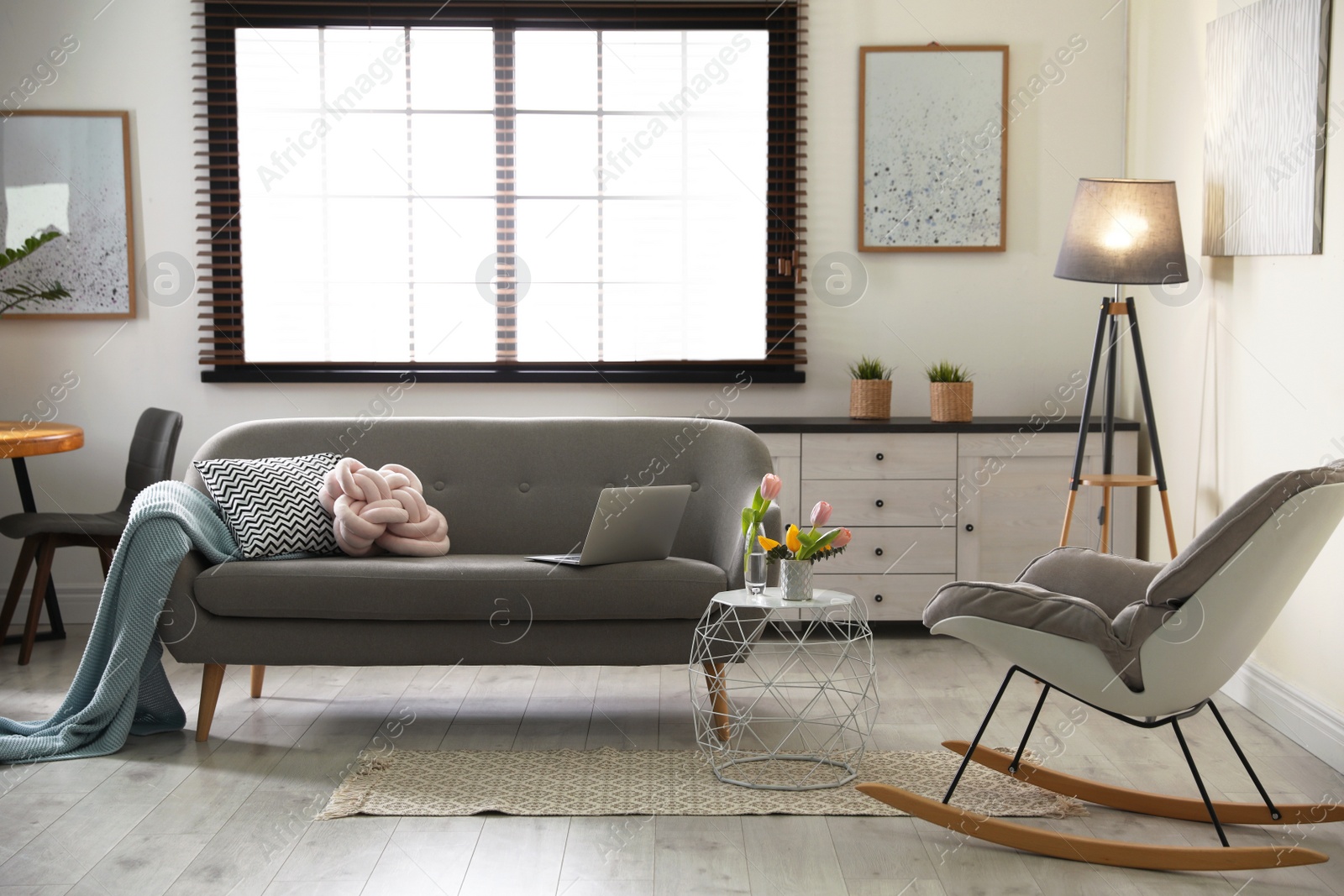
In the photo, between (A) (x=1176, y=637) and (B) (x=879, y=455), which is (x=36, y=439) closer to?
(B) (x=879, y=455)

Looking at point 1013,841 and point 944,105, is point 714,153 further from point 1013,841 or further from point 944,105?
point 1013,841

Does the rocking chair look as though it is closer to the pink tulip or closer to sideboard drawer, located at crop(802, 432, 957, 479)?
the pink tulip

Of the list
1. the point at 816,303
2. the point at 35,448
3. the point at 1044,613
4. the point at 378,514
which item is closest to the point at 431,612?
the point at 378,514

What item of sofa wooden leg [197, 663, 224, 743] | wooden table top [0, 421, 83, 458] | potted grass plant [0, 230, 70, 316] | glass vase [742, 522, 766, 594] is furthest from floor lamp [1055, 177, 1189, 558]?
Result: potted grass plant [0, 230, 70, 316]

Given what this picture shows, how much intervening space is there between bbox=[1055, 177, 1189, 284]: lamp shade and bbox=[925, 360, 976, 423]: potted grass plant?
70 centimetres

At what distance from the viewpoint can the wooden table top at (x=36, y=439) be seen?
3684mm

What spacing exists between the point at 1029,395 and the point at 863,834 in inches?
98.9

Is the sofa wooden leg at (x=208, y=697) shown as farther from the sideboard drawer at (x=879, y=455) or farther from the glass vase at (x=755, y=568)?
the sideboard drawer at (x=879, y=455)

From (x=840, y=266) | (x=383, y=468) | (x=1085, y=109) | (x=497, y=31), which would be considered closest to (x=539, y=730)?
(x=383, y=468)

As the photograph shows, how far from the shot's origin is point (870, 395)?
4.25 m

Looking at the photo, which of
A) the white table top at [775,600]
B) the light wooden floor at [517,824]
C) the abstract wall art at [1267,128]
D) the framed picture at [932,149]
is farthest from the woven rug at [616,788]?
the framed picture at [932,149]

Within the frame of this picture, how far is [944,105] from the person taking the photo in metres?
4.43

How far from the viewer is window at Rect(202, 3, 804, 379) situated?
4.42m

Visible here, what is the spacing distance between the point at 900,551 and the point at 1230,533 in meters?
1.96
